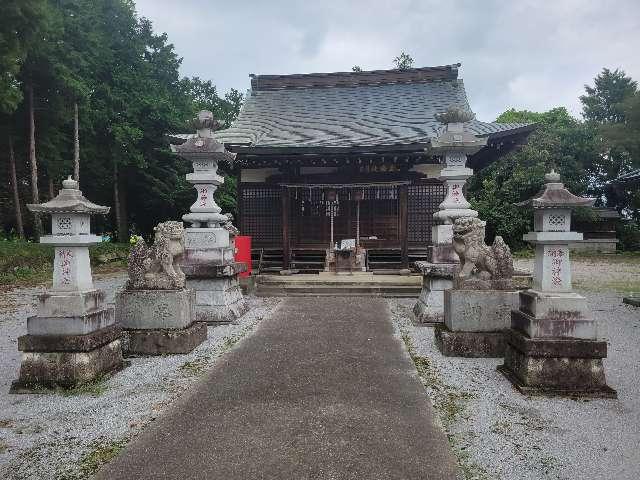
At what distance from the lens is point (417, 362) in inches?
205

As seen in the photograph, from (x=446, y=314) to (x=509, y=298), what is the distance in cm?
89

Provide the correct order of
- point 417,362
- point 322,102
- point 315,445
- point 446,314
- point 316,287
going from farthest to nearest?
point 322,102, point 316,287, point 446,314, point 417,362, point 315,445

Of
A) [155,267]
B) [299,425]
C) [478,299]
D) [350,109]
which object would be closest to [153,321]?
[155,267]

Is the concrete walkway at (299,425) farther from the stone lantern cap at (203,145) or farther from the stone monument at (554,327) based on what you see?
the stone lantern cap at (203,145)

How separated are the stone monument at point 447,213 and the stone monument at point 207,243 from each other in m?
3.82

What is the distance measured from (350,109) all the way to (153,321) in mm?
13707

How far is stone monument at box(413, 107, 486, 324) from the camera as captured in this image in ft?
23.9

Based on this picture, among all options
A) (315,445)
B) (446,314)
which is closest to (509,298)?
(446,314)

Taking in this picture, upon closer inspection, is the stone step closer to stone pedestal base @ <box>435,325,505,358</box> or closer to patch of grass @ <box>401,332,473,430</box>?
stone pedestal base @ <box>435,325,505,358</box>

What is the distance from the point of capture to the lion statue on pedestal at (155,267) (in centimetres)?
568

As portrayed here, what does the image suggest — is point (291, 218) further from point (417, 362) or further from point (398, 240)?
point (417, 362)

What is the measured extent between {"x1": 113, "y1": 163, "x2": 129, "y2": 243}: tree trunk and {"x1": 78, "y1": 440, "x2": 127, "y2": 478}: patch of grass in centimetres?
2192

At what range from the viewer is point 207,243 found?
7.77 m

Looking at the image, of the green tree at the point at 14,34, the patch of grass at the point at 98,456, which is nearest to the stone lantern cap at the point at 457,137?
the patch of grass at the point at 98,456
